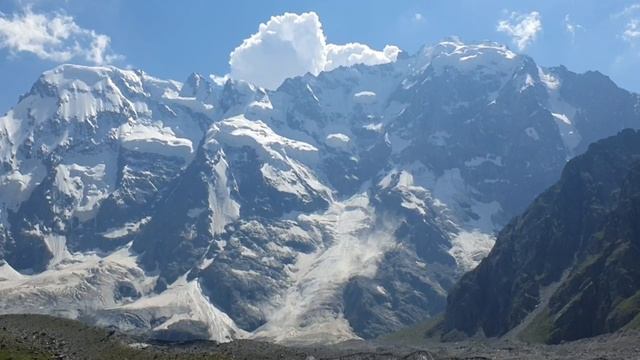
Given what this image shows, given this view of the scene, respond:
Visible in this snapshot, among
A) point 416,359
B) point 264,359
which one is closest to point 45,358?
point 264,359

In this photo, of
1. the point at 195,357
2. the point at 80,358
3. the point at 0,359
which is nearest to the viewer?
the point at 0,359

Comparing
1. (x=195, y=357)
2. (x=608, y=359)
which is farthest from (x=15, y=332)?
(x=608, y=359)

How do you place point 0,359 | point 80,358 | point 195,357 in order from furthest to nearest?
point 195,357
point 80,358
point 0,359

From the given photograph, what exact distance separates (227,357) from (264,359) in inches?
341

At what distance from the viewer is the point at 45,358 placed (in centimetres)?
16512

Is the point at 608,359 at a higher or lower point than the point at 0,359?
higher

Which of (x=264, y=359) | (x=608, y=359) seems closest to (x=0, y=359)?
(x=264, y=359)

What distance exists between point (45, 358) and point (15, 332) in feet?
127

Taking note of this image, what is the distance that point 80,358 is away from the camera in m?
180

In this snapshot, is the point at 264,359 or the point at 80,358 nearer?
the point at 80,358

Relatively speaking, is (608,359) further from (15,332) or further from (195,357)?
(15,332)

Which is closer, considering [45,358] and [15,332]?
[45,358]

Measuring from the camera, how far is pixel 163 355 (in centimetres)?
19638

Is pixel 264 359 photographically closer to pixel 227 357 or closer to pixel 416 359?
pixel 227 357
